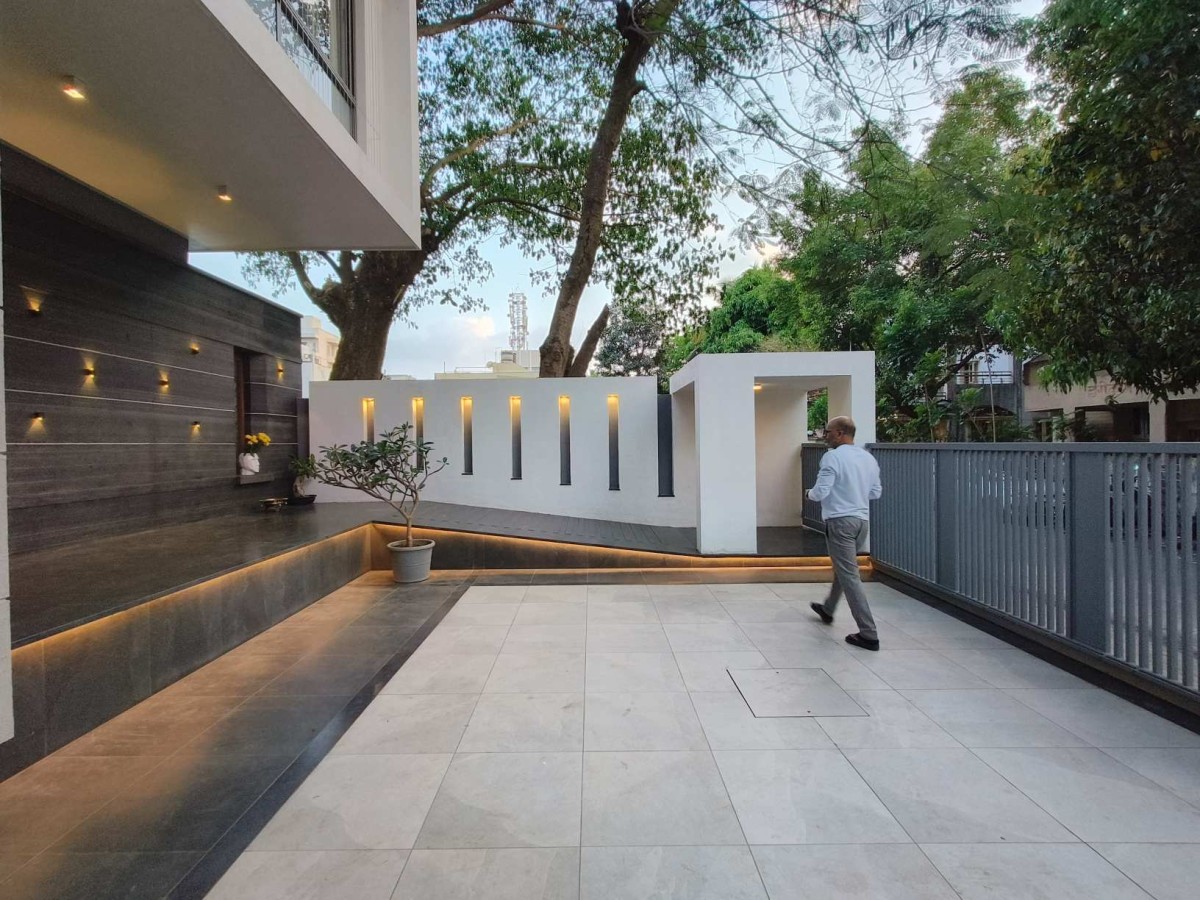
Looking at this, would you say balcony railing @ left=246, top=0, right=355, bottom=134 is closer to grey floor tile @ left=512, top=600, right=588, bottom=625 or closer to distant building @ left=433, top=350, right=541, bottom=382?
grey floor tile @ left=512, top=600, right=588, bottom=625

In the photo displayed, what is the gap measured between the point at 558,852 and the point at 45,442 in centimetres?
600

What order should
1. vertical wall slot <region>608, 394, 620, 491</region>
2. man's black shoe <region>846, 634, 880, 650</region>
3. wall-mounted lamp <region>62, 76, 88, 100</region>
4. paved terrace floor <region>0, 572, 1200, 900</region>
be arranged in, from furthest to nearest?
vertical wall slot <region>608, 394, 620, 491</region> < man's black shoe <region>846, 634, 880, 650</region> < wall-mounted lamp <region>62, 76, 88, 100</region> < paved terrace floor <region>0, 572, 1200, 900</region>

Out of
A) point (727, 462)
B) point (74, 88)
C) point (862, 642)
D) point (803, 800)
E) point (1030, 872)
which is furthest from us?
point (727, 462)

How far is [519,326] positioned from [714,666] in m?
38.6

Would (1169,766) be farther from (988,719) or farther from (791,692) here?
(791,692)

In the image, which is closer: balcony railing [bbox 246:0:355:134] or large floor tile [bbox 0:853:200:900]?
large floor tile [bbox 0:853:200:900]

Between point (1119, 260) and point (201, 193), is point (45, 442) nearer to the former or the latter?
point (201, 193)

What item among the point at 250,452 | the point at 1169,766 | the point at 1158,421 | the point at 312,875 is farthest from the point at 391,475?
the point at 1158,421

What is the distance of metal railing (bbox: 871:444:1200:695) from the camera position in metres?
2.87

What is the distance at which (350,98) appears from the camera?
566cm

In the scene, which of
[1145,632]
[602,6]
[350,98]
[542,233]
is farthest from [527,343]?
[1145,632]

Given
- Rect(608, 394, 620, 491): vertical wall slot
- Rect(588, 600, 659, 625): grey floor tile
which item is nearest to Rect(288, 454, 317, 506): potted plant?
Rect(608, 394, 620, 491): vertical wall slot

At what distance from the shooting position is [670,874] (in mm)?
1925

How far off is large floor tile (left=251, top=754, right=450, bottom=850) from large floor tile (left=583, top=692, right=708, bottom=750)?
796mm
